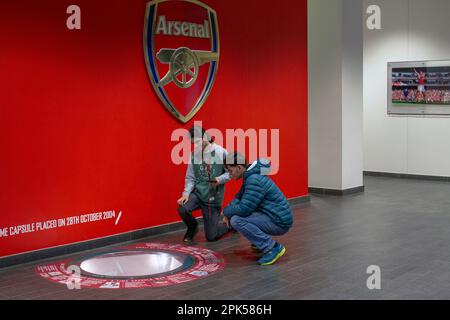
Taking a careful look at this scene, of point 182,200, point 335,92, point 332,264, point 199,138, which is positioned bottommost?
point 332,264

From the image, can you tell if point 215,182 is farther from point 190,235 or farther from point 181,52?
point 181,52

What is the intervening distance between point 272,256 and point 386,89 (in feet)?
22.0

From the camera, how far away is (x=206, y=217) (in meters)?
6.76

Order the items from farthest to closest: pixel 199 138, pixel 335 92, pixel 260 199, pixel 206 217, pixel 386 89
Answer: pixel 386 89 → pixel 335 92 → pixel 206 217 → pixel 199 138 → pixel 260 199

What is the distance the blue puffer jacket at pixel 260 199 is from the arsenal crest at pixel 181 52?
5.55 feet

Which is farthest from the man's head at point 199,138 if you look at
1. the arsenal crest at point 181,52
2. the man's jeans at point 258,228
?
the man's jeans at point 258,228

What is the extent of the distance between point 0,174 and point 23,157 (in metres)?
0.26

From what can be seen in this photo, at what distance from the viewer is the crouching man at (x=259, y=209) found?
5770 mm

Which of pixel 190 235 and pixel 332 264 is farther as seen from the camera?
pixel 190 235

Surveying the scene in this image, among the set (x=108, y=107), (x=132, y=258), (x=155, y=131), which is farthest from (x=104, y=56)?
(x=132, y=258)

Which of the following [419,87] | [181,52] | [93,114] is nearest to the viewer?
[93,114]

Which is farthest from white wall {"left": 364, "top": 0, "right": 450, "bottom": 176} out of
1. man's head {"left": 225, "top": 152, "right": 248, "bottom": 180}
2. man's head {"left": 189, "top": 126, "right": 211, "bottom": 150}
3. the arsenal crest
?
man's head {"left": 225, "top": 152, "right": 248, "bottom": 180}

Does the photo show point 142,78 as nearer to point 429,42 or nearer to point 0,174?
point 0,174

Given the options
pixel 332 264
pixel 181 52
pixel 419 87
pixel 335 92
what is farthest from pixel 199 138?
pixel 419 87
